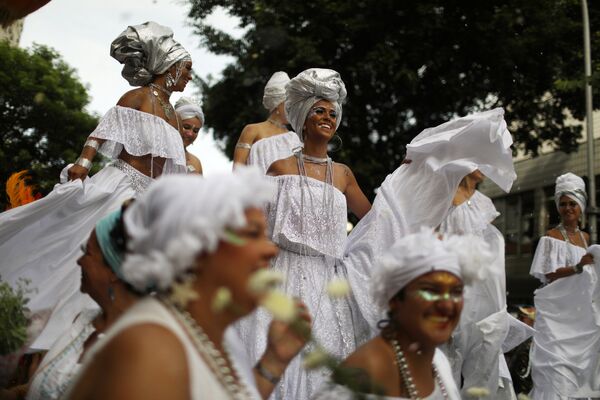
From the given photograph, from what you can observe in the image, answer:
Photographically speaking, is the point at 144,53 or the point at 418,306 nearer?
the point at 418,306

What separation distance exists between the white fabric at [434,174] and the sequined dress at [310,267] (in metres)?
0.18

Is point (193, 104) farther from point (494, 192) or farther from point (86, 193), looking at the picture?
point (494, 192)

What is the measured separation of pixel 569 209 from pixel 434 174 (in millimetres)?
5175

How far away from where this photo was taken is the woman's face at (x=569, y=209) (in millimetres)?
11195

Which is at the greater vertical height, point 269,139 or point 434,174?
point 269,139

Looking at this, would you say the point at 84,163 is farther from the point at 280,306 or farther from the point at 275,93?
the point at 280,306

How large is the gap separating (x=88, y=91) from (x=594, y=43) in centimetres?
1656

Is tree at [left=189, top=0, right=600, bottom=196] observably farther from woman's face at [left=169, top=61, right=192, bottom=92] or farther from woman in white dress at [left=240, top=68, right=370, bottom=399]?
woman in white dress at [left=240, top=68, right=370, bottom=399]

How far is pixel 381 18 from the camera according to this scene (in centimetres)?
2048

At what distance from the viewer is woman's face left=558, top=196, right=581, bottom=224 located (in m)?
11.2

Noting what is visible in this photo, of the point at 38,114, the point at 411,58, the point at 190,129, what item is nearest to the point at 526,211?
the point at 411,58

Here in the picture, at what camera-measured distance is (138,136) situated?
6820 mm

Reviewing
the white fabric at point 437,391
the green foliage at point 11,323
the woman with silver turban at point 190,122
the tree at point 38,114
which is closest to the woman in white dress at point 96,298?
the green foliage at point 11,323

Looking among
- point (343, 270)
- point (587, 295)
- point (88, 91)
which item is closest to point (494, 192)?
point (88, 91)
